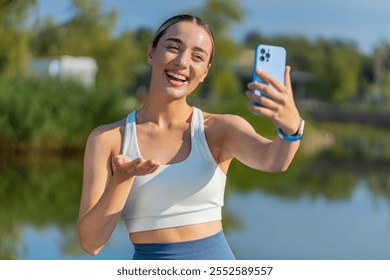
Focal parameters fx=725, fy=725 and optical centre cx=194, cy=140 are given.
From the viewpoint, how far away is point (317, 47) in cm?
4169

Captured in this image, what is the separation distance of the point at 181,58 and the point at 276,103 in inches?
10.5

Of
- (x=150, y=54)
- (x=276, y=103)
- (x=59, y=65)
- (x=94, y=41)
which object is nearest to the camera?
(x=276, y=103)

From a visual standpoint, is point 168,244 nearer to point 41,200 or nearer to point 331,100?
point 41,200

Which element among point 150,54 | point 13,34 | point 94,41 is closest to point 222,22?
point 94,41

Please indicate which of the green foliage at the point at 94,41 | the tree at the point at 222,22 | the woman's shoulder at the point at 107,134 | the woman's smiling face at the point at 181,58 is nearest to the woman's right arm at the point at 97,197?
the woman's shoulder at the point at 107,134

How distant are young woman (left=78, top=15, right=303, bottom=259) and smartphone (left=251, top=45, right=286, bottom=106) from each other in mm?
121

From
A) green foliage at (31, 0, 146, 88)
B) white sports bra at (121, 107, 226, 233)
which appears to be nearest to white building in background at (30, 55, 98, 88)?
green foliage at (31, 0, 146, 88)

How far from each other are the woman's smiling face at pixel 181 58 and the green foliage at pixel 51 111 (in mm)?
12083

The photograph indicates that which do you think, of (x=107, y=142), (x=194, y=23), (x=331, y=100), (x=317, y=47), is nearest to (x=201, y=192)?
(x=107, y=142)

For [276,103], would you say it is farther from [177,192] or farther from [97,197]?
[97,197]

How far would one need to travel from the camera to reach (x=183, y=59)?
4.64ft

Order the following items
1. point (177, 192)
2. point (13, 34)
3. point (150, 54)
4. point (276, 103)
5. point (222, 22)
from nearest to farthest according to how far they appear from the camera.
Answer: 1. point (276, 103)
2. point (177, 192)
3. point (150, 54)
4. point (13, 34)
5. point (222, 22)

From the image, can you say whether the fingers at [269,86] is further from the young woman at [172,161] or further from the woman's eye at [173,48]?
the woman's eye at [173,48]

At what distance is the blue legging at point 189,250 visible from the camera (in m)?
1.39
